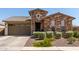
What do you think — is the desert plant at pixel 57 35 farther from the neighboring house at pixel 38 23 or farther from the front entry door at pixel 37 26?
the front entry door at pixel 37 26

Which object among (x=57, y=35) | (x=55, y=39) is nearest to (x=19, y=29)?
(x=57, y=35)

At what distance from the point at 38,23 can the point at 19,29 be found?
8.41 feet

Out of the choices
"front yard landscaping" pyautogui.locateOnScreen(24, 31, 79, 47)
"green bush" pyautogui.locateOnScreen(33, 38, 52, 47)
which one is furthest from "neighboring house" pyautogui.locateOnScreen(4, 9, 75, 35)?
"green bush" pyautogui.locateOnScreen(33, 38, 52, 47)

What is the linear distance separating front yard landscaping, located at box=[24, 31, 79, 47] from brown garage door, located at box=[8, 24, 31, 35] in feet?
4.34

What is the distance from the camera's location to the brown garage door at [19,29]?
1935 cm

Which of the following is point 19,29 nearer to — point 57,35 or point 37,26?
point 37,26

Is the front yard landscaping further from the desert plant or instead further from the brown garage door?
the brown garage door

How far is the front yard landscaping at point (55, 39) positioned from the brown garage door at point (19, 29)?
1.32m

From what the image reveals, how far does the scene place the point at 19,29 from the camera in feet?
65.0

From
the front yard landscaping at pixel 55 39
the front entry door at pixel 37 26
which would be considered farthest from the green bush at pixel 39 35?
the front entry door at pixel 37 26

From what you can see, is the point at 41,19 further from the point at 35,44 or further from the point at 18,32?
the point at 35,44
